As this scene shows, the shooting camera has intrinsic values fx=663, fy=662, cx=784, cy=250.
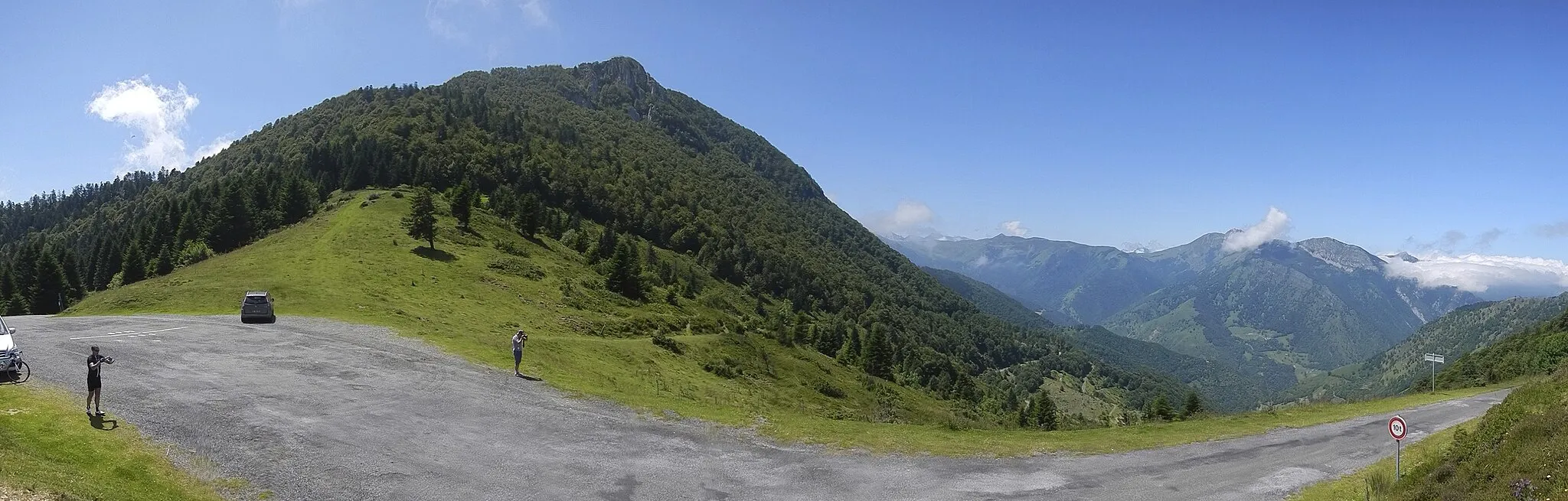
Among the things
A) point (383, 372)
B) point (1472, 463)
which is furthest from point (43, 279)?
point (1472, 463)

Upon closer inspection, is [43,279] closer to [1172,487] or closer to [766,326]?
[766,326]

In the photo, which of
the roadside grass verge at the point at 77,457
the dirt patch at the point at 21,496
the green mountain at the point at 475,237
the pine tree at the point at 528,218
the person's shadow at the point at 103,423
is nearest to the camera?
the dirt patch at the point at 21,496

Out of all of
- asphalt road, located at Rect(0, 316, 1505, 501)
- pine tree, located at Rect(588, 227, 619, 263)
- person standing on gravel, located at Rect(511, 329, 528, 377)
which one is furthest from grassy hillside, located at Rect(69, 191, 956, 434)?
pine tree, located at Rect(588, 227, 619, 263)

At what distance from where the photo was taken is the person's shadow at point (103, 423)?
18.3 metres

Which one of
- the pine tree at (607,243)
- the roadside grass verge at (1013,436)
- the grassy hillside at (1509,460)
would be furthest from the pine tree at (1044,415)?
the pine tree at (607,243)

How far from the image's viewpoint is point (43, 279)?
81.0 meters

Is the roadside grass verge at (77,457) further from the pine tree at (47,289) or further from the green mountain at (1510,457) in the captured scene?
the pine tree at (47,289)

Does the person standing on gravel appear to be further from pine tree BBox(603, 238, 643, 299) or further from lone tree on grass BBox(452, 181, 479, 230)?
lone tree on grass BBox(452, 181, 479, 230)

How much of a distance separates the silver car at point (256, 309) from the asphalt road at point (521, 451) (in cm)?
1250

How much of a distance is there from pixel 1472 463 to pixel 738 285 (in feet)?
Result: 552

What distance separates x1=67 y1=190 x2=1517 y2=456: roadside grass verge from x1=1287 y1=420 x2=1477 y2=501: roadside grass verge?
4.69 meters

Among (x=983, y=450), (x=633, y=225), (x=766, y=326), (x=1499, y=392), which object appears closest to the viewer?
(x=983, y=450)

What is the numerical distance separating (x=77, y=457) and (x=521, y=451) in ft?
32.3

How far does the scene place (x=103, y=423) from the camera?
1869 centimetres
